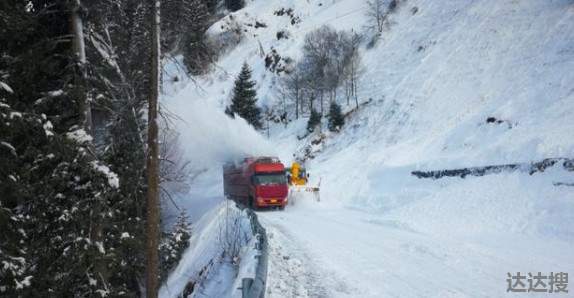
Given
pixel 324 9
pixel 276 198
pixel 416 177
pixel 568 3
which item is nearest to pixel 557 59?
pixel 568 3

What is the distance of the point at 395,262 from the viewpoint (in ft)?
35.1

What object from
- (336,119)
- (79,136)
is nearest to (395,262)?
(79,136)

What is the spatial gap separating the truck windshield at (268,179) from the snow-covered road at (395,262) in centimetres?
734

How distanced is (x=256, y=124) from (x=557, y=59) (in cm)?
3151

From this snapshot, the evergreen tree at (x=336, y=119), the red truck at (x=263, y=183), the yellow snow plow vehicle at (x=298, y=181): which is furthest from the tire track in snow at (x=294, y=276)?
the evergreen tree at (x=336, y=119)

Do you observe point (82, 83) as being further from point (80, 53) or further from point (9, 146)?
point (9, 146)

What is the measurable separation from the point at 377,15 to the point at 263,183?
44051 mm

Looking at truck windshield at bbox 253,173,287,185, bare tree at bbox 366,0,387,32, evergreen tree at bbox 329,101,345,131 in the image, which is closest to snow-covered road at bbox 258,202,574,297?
truck windshield at bbox 253,173,287,185

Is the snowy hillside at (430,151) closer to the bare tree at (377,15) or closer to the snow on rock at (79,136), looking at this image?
the bare tree at (377,15)

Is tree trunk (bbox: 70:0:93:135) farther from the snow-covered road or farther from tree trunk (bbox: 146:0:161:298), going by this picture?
the snow-covered road

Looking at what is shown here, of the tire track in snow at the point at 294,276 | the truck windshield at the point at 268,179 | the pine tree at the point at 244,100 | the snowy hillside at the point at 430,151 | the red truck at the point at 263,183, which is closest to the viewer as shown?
the tire track in snow at the point at 294,276

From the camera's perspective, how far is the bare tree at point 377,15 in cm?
6088

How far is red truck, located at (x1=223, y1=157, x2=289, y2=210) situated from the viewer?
23625mm

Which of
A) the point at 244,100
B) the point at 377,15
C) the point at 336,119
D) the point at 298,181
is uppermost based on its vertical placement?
the point at 377,15
